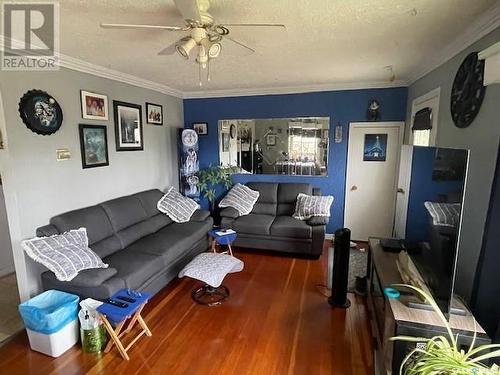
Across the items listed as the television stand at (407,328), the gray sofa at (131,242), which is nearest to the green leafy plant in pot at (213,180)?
the gray sofa at (131,242)

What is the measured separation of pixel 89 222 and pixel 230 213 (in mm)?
1880

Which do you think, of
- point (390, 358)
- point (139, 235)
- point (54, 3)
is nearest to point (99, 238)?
point (139, 235)

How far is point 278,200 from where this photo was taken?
15.1 feet

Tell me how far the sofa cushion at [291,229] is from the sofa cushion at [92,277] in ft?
7.10

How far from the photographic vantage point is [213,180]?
15.8ft

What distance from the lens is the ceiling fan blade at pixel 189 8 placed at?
1.37m

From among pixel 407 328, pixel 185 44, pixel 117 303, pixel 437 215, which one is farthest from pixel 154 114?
pixel 407 328

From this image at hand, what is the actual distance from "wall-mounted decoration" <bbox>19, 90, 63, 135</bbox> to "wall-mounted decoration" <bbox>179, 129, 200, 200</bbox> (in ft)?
6.53

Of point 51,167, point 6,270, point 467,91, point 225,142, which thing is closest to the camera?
point 467,91

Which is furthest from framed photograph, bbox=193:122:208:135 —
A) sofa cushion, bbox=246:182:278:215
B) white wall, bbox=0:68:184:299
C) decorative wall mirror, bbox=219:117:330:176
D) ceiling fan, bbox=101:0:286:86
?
ceiling fan, bbox=101:0:286:86

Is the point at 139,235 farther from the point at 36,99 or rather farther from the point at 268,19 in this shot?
the point at 268,19

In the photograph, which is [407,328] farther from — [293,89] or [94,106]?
[293,89]

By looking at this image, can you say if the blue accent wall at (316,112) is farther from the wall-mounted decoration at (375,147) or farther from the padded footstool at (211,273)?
the padded footstool at (211,273)

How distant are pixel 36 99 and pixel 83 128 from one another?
57cm
